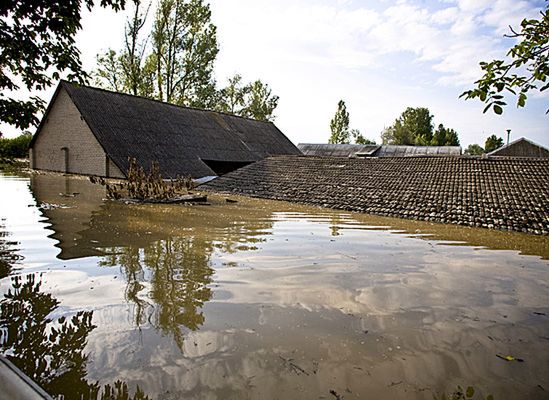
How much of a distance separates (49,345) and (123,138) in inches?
799

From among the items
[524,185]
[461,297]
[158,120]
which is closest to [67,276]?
[461,297]

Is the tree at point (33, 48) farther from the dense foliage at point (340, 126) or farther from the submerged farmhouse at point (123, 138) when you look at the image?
the dense foliage at point (340, 126)

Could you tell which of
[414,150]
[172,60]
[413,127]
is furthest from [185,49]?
[413,127]

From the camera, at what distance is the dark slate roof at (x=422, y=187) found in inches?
379

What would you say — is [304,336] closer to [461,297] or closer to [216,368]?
[216,368]

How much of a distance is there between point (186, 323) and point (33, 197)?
9.93 metres

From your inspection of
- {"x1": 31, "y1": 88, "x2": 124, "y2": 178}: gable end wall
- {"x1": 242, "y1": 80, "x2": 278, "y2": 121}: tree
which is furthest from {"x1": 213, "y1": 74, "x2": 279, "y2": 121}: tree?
{"x1": 31, "y1": 88, "x2": 124, "y2": 178}: gable end wall

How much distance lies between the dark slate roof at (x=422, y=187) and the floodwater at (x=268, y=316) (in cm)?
327

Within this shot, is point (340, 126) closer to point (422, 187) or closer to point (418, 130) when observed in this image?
point (418, 130)

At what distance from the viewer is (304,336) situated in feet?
9.91

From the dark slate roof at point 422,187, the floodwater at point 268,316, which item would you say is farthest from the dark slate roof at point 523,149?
the floodwater at point 268,316

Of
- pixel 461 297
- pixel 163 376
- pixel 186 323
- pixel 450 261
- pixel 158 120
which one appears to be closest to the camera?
pixel 163 376

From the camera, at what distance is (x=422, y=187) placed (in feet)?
39.4

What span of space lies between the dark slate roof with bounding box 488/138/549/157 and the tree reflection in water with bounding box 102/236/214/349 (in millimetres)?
36185
